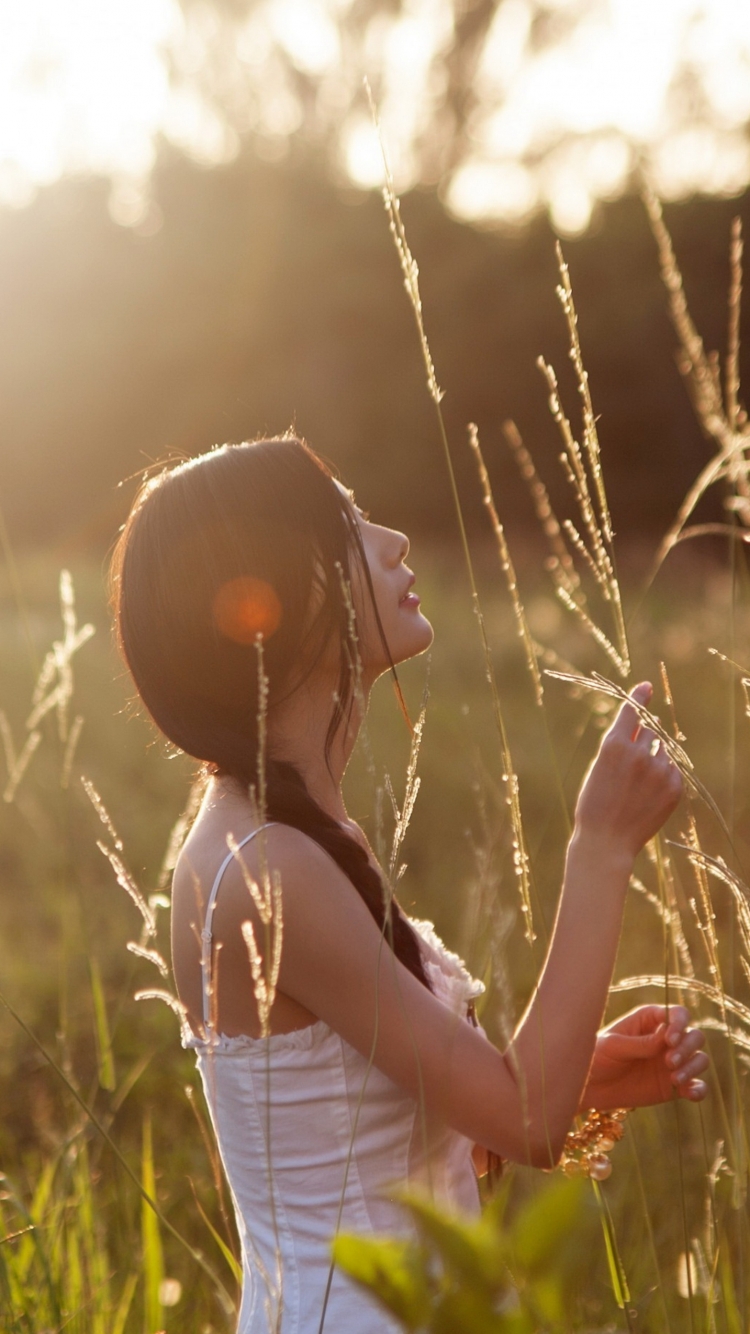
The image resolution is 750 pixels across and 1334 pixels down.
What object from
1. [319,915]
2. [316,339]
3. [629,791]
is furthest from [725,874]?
[316,339]

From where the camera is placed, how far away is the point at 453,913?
3.84m

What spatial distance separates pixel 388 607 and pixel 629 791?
0.37m

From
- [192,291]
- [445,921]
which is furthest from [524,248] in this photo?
[445,921]

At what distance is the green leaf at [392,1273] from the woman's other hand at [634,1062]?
1025 millimetres

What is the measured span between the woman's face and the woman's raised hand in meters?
0.26

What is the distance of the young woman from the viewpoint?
117 centimetres

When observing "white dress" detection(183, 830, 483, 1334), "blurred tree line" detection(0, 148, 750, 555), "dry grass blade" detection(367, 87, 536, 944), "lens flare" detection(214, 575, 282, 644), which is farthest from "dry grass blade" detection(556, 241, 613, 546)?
"blurred tree line" detection(0, 148, 750, 555)

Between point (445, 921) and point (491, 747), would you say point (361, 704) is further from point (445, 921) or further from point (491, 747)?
point (491, 747)

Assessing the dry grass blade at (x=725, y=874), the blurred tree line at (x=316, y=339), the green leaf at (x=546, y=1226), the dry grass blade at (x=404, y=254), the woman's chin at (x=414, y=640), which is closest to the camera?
the green leaf at (x=546, y=1226)

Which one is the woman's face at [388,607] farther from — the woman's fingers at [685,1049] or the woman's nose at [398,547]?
the woman's fingers at [685,1049]

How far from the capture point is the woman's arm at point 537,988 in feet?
3.78

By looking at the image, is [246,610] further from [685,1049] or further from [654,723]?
[685,1049]

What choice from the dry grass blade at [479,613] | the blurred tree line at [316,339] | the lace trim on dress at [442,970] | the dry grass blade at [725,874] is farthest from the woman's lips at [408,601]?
the blurred tree line at [316,339]

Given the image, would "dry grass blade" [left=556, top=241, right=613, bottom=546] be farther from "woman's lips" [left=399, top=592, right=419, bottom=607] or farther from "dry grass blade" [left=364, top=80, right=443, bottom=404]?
"woman's lips" [left=399, top=592, right=419, bottom=607]
